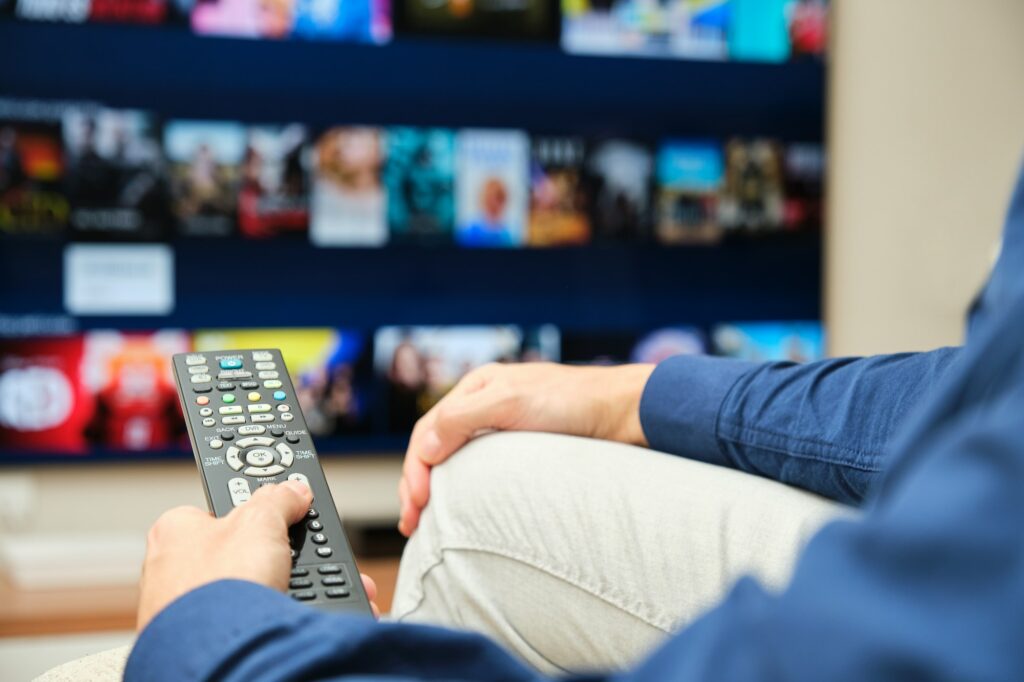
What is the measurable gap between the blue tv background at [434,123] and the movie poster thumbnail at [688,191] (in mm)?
32

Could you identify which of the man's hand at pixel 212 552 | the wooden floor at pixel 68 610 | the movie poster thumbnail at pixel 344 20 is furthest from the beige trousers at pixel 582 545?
the movie poster thumbnail at pixel 344 20

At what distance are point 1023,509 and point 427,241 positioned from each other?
90.4 inches

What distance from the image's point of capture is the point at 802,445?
1.04 m

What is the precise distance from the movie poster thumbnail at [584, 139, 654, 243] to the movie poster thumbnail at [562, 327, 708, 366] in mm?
218

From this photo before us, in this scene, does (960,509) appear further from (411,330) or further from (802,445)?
(411,330)

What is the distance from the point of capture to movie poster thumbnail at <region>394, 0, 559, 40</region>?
2.58 m

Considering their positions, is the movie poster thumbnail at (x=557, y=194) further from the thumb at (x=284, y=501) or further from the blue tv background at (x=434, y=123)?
the thumb at (x=284, y=501)

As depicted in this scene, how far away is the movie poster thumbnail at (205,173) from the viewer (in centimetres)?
248

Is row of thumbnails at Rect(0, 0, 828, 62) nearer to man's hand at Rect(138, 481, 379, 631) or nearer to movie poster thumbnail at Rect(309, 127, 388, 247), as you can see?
movie poster thumbnail at Rect(309, 127, 388, 247)

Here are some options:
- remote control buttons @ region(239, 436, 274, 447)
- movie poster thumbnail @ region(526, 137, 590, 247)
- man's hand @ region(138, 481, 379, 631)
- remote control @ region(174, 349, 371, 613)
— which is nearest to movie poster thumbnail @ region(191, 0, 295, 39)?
movie poster thumbnail @ region(526, 137, 590, 247)

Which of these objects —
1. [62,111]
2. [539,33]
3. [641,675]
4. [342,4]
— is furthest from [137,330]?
[641,675]

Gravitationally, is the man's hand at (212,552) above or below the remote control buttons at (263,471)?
above

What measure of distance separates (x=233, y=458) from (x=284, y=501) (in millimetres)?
133

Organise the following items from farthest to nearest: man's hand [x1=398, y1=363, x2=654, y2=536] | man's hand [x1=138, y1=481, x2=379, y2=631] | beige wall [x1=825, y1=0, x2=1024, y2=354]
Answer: beige wall [x1=825, y1=0, x2=1024, y2=354], man's hand [x1=398, y1=363, x2=654, y2=536], man's hand [x1=138, y1=481, x2=379, y2=631]
